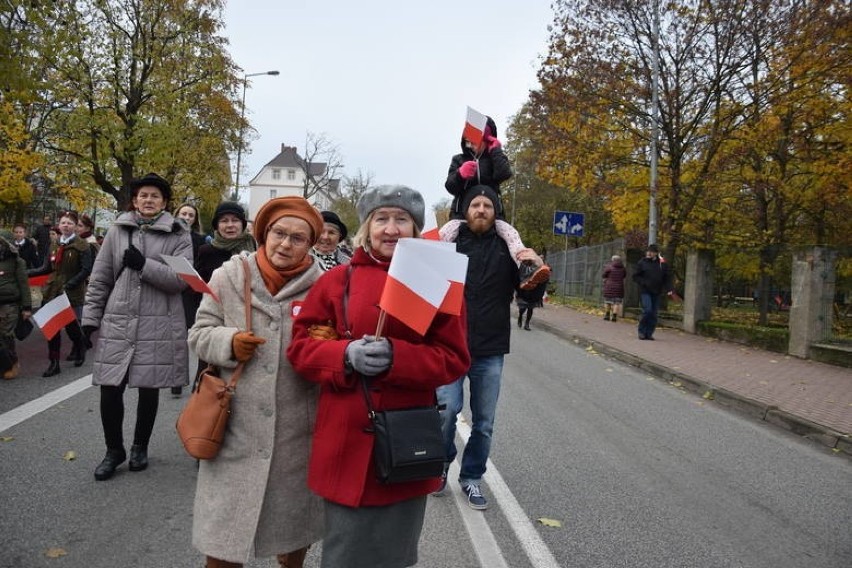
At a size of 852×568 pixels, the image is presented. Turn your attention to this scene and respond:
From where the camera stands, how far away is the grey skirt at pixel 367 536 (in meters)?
2.02

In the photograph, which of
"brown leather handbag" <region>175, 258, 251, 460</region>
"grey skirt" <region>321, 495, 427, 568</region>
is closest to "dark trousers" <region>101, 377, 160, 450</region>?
"brown leather handbag" <region>175, 258, 251, 460</region>

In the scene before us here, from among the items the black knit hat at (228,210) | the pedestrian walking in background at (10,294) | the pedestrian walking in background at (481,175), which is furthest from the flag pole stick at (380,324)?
the pedestrian walking in background at (10,294)

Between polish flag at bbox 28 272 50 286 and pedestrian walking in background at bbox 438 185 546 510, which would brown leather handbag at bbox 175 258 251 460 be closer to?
pedestrian walking in background at bbox 438 185 546 510

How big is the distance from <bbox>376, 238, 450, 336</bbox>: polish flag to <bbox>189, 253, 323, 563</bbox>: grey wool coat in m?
0.65

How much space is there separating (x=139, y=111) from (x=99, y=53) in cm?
181

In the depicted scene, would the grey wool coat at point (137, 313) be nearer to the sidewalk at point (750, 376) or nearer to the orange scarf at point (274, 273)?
the orange scarf at point (274, 273)

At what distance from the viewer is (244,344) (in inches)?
89.7

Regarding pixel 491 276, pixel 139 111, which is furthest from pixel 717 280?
pixel 139 111

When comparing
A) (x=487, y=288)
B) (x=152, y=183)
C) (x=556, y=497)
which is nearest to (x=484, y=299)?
(x=487, y=288)

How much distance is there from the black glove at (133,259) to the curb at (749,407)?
20.4ft

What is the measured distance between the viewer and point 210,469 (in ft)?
7.79

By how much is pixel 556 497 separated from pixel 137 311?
3084mm

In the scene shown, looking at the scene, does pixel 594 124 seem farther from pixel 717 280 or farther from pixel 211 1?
pixel 211 1

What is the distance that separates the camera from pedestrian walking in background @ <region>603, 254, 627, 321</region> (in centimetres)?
1747
